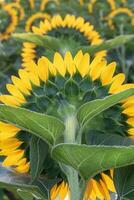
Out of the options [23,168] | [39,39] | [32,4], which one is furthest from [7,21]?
[23,168]

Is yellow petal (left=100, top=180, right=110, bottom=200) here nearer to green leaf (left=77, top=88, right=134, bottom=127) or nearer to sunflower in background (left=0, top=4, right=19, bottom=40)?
green leaf (left=77, top=88, right=134, bottom=127)

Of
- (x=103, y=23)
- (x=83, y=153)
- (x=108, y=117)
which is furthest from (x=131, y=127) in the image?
(x=103, y=23)

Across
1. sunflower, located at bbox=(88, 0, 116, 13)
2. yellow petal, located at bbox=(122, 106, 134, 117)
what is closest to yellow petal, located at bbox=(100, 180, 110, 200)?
yellow petal, located at bbox=(122, 106, 134, 117)

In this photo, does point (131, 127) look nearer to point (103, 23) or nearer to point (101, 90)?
point (101, 90)

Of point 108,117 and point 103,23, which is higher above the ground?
point 103,23

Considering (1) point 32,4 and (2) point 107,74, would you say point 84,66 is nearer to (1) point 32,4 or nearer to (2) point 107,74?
(2) point 107,74

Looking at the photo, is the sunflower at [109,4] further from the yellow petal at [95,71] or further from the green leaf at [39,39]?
the yellow petal at [95,71]
